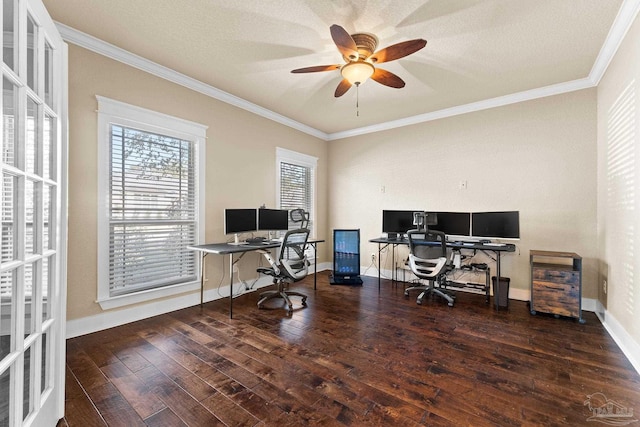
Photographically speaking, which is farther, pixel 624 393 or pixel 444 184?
pixel 444 184

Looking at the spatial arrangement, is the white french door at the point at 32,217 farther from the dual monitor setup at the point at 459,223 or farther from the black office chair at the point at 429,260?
the dual monitor setup at the point at 459,223

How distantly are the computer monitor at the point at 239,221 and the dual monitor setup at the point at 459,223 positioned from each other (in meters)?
2.18

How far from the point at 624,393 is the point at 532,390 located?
0.59 m

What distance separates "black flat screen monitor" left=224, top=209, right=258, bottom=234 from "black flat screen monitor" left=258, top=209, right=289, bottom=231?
0.08m

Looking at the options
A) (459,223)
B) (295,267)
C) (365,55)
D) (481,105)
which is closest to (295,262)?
(295,267)

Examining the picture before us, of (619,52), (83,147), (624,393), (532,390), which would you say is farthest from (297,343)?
(619,52)

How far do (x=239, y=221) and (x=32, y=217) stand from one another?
2505 millimetres

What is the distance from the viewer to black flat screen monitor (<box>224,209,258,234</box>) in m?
3.65

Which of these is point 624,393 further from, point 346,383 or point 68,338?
point 68,338

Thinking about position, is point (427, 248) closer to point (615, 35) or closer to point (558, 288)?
point (558, 288)

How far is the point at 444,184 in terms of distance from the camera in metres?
4.52

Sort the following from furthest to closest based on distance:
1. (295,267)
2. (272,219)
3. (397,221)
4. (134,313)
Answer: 1. (397,221)
2. (272,219)
3. (295,267)
4. (134,313)

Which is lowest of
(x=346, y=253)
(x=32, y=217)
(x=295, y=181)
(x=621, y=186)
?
(x=346, y=253)

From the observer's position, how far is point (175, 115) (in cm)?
341
